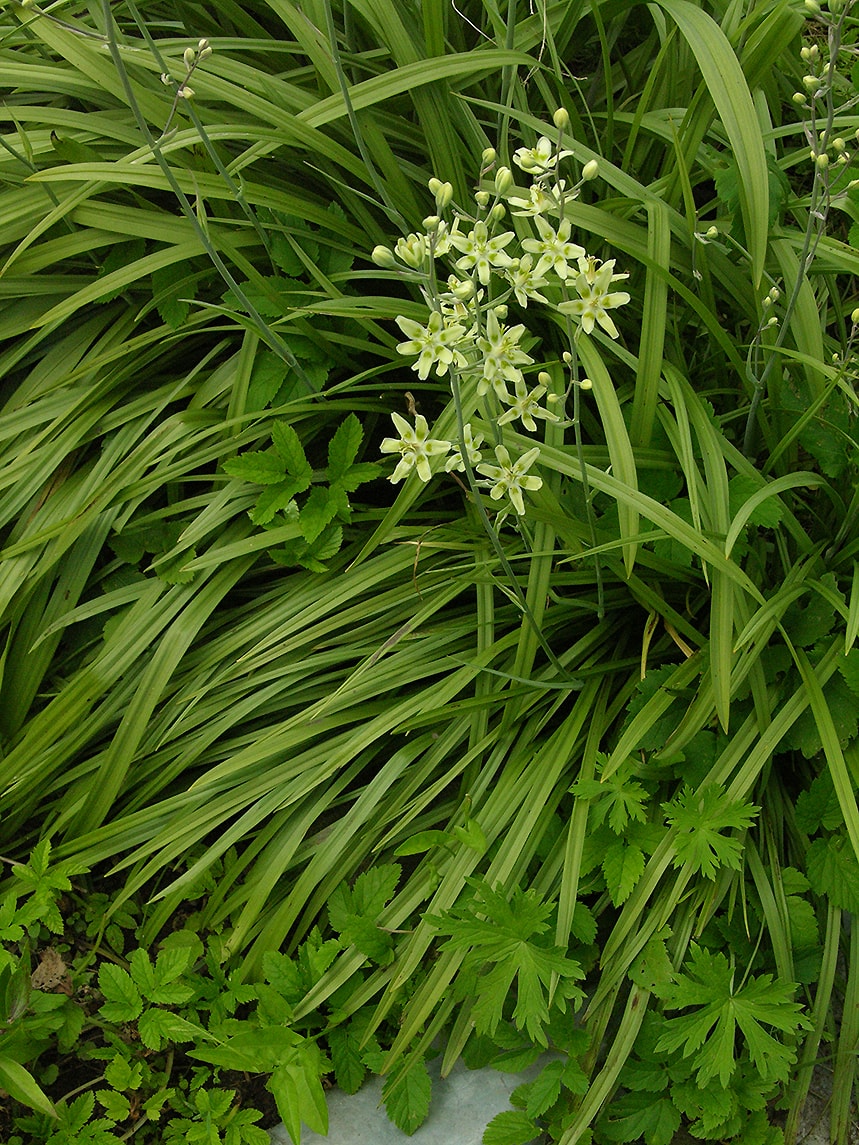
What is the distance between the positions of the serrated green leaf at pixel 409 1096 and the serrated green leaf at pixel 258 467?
1.29 meters

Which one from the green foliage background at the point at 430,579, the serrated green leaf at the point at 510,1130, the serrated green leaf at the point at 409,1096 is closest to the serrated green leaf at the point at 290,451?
the green foliage background at the point at 430,579

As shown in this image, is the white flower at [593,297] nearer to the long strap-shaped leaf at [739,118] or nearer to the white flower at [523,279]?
the white flower at [523,279]

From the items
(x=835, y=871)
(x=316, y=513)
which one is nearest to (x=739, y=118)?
(x=316, y=513)

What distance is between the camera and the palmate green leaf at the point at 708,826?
1899 mm

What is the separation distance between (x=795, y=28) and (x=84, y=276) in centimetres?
182

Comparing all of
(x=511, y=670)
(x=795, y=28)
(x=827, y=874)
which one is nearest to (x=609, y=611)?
(x=511, y=670)

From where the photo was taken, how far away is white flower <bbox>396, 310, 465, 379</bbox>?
1494mm

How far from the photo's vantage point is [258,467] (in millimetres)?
2285

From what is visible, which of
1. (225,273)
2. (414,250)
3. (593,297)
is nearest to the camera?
(414,250)

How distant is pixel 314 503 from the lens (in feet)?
7.71

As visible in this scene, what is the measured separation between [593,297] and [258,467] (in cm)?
94

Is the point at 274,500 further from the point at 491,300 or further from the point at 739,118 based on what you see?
the point at 739,118

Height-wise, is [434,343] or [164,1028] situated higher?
[434,343]

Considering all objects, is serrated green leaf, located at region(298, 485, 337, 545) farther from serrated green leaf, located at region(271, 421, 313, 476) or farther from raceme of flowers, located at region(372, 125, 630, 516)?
raceme of flowers, located at region(372, 125, 630, 516)
